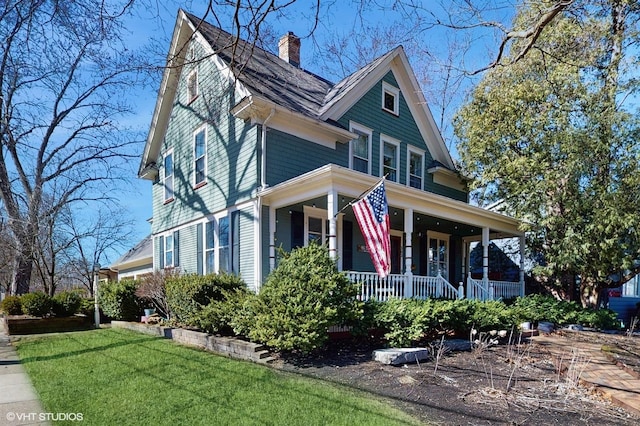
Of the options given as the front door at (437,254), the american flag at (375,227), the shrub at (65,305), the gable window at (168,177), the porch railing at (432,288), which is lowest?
the shrub at (65,305)

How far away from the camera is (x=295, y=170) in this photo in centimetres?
1131

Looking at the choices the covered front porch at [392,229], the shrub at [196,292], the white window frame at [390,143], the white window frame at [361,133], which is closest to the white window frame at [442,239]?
the covered front porch at [392,229]

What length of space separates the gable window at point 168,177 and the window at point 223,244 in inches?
152

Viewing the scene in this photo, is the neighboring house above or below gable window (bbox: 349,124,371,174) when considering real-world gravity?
below

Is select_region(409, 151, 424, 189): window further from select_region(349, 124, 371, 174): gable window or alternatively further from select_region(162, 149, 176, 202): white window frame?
select_region(162, 149, 176, 202): white window frame

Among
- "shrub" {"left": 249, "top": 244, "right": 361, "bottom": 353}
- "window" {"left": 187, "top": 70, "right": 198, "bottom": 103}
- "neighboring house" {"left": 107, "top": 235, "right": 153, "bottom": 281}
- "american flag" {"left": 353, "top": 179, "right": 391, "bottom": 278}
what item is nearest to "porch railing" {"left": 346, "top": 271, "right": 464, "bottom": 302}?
"american flag" {"left": 353, "top": 179, "right": 391, "bottom": 278}

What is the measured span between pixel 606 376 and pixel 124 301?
12301 mm

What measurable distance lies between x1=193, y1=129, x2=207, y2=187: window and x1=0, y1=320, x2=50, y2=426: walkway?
7079 millimetres

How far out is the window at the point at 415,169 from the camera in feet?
48.8

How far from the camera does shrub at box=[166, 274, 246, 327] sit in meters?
9.32

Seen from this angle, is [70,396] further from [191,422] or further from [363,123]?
[363,123]

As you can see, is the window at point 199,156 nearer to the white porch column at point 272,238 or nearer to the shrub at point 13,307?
the white porch column at point 272,238

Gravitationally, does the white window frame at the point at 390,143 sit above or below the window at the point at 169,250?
above

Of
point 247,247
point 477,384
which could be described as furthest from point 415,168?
point 477,384
